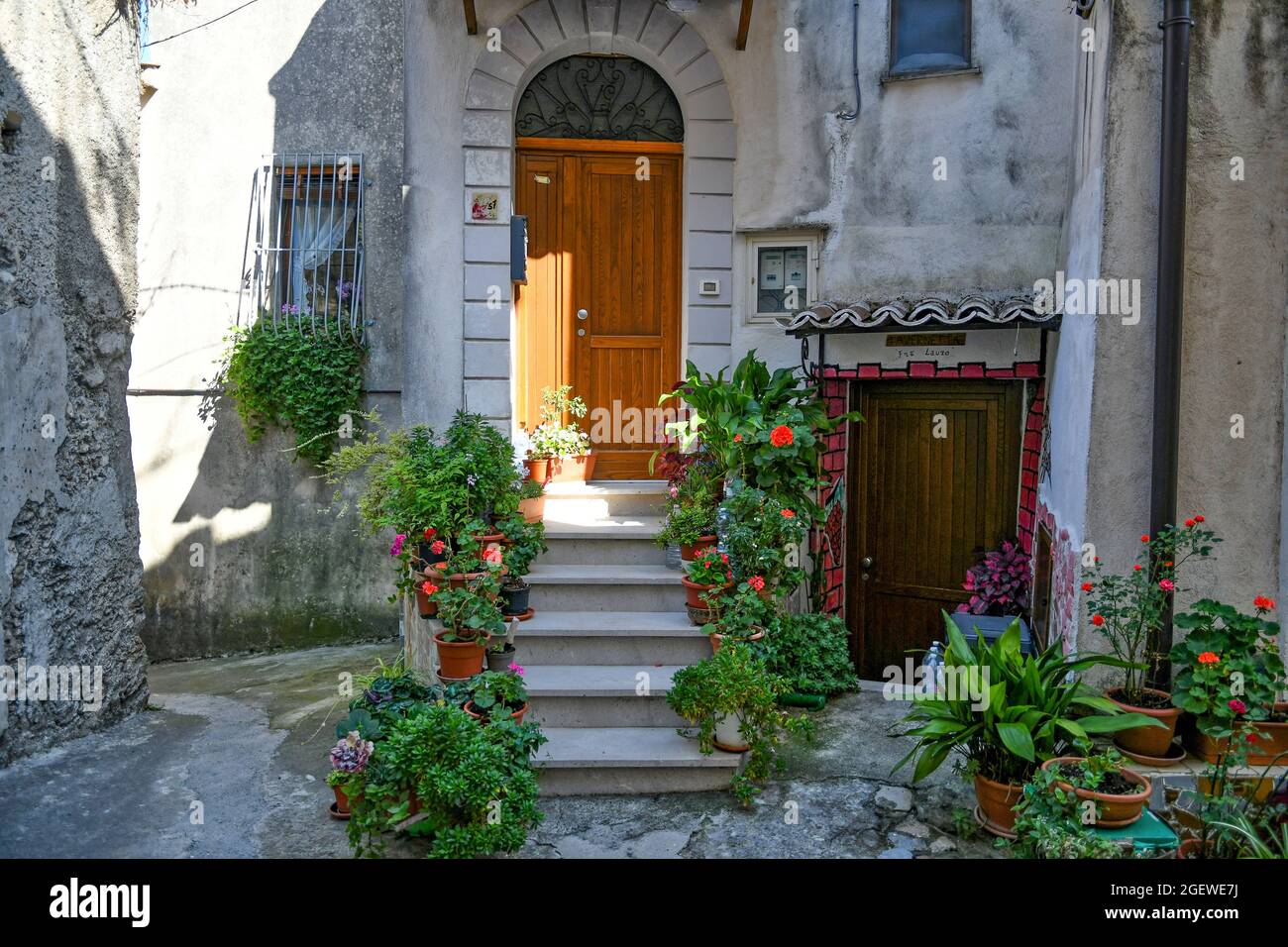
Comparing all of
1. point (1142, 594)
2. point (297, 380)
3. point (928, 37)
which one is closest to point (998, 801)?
point (1142, 594)

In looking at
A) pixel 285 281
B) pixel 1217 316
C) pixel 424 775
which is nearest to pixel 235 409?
pixel 285 281

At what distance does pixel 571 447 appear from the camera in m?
7.88

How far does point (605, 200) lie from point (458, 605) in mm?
3938

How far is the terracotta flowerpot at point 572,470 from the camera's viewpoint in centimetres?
792

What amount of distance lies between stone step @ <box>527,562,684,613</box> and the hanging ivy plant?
304 cm

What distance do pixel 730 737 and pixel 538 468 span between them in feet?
9.68

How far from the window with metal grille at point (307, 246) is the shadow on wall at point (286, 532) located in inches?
5.1

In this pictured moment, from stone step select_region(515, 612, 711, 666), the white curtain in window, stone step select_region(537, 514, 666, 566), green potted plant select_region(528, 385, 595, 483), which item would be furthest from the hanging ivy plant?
stone step select_region(515, 612, 711, 666)

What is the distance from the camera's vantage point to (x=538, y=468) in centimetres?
770

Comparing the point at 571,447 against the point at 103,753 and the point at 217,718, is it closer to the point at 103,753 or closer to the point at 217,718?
the point at 217,718

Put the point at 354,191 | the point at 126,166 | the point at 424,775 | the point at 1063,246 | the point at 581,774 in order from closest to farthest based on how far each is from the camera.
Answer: the point at 424,775, the point at 581,774, the point at 126,166, the point at 1063,246, the point at 354,191

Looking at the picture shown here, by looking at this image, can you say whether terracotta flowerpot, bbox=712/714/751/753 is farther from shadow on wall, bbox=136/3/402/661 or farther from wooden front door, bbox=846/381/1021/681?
shadow on wall, bbox=136/3/402/661

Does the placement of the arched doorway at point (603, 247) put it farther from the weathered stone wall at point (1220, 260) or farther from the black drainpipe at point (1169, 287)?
the black drainpipe at point (1169, 287)

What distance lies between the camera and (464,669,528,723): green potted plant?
475cm
